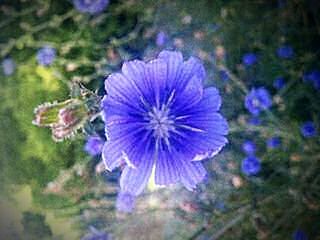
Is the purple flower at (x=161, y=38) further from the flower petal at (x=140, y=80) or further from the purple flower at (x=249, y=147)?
the purple flower at (x=249, y=147)

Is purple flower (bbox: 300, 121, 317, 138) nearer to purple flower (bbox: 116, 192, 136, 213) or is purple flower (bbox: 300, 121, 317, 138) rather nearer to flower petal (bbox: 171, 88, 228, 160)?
flower petal (bbox: 171, 88, 228, 160)

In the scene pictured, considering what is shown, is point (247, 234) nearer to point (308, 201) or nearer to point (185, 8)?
point (308, 201)

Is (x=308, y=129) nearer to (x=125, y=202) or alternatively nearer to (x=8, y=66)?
(x=125, y=202)

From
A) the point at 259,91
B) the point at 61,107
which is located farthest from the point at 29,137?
the point at 259,91

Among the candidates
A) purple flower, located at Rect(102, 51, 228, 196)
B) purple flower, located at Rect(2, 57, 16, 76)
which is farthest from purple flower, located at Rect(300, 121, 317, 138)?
purple flower, located at Rect(2, 57, 16, 76)

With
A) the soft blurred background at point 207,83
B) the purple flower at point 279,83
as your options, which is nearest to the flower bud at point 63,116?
the soft blurred background at point 207,83
